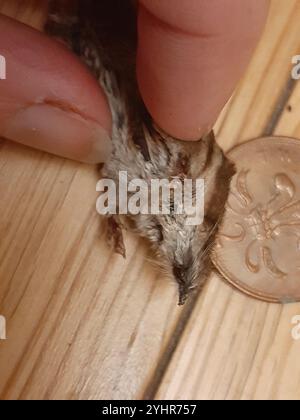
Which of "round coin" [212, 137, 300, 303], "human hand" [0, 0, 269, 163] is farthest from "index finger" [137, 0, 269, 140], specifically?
"round coin" [212, 137, 300, 303]

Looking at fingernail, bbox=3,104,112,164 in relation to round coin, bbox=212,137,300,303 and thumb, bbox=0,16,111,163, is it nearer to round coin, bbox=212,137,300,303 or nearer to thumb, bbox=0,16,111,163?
thumb, bbox=0,16,111,163

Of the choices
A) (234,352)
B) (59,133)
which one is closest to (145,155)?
(59,133)

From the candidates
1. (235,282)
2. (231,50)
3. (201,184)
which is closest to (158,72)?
(231,50)

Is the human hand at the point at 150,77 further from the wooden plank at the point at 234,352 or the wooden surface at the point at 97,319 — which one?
the wooden plank at the point at 234,352

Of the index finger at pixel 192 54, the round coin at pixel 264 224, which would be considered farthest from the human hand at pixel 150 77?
the round coin at pixel 264 224

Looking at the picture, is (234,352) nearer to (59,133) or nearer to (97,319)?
(97,319)
